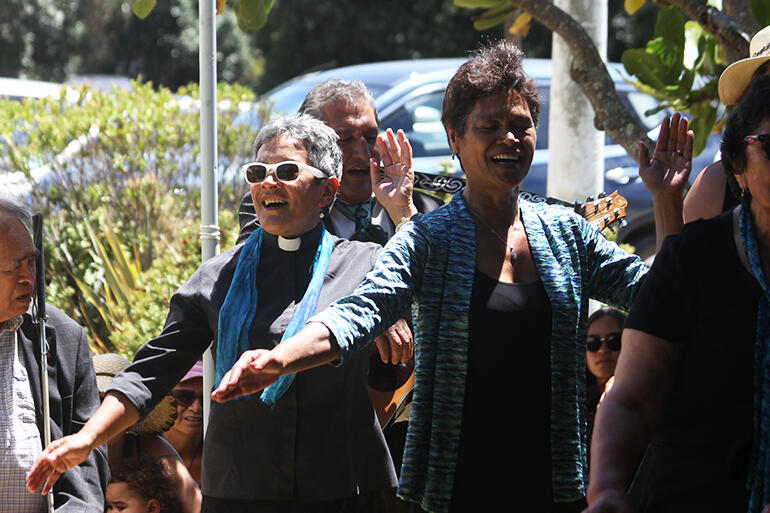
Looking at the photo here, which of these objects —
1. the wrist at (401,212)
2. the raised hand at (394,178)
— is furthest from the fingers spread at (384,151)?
the wrist at (401,212)

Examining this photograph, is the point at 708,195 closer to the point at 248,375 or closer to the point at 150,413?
the point at 248,375

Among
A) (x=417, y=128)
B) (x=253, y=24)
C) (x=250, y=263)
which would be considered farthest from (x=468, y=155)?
(x=417, y=128)

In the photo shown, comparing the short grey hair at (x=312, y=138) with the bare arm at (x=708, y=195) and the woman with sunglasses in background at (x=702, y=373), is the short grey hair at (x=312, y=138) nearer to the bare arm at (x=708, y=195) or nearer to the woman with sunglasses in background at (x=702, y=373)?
the bare arm at (x=708, y=195)

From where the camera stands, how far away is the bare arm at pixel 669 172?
318 cm

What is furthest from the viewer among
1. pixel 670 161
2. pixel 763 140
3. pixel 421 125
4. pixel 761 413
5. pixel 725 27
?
pixel 421 125

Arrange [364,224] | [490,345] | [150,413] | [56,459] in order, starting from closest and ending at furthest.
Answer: [490,345], [56,459], [364,224], [150,413]

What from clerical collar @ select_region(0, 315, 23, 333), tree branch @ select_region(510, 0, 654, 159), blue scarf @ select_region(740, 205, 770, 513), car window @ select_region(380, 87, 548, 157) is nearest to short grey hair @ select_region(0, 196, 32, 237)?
clerical collar @ select_region(0, 315, 23, 333)

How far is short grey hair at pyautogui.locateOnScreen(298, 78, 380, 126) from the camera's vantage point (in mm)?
4418

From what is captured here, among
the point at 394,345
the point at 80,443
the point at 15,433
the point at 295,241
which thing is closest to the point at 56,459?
the point at 80,443

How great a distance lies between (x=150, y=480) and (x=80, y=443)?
1663mm

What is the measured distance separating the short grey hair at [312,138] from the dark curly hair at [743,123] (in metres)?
1.45

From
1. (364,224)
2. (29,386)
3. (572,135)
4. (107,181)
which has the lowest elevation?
(29,386)

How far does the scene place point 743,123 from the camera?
8.23 ft

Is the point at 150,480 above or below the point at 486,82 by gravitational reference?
below
